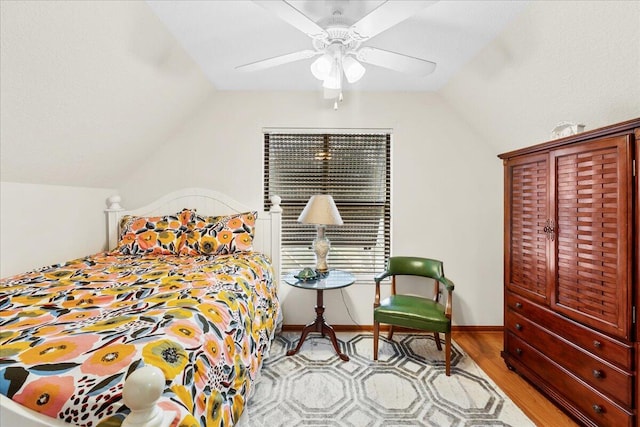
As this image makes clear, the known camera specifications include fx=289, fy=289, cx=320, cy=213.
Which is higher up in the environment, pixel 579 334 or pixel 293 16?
pixel 293 16

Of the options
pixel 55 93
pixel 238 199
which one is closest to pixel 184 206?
pixel 238 199

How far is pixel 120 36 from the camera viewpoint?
5.35ft

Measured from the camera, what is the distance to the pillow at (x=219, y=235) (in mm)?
2432

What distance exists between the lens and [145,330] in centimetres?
101

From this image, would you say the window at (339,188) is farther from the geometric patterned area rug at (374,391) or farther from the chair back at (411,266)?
the geometric patterned area rug at (374,391)

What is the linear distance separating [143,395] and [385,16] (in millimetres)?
1427

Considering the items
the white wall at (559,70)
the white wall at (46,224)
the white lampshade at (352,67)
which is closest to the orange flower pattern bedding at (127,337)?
the white wall at (46,224)

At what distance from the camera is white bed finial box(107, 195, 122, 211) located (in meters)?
2.71

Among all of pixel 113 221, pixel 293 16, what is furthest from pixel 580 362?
pixel 113 221

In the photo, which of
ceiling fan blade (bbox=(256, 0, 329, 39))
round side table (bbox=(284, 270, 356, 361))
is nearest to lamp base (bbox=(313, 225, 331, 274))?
round side table (bbox=(284, 270, 356, 361))

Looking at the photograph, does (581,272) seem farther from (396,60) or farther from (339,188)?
(339,188)

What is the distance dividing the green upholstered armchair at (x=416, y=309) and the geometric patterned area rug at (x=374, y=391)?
0.16 metres

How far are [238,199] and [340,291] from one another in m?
1.38

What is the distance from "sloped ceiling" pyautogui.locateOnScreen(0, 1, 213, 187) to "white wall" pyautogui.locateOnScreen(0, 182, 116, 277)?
0.32 feet
